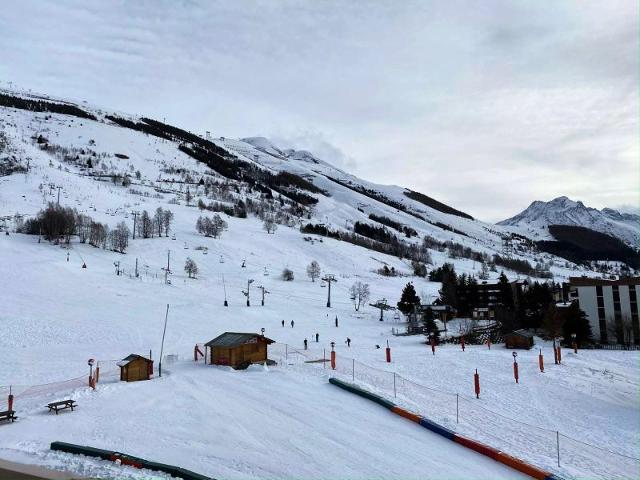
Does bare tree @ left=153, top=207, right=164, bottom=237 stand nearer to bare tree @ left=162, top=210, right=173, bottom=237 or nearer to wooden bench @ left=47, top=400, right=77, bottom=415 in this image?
bare tree @ left=162, top=210, right=173, bottom=237

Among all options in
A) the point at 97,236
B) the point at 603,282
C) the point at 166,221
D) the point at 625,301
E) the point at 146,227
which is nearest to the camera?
the point at 625,301

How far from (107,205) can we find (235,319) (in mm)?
96681

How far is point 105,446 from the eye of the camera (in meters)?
15.8

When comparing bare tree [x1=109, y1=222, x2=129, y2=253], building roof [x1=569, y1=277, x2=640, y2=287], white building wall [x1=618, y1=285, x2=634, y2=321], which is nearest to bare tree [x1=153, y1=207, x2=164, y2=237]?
bare tree [x1=109, y1=222, x2=129, y2=253]

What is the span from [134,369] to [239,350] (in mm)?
6166

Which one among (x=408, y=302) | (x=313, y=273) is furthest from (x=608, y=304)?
(x=313, y=273)

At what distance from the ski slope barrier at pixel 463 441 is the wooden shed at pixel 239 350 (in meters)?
9.31

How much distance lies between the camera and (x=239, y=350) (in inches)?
1164

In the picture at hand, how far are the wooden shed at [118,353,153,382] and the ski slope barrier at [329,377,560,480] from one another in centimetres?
1193

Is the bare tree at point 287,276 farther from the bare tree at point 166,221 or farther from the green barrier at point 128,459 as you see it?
the green barrier at point 128,459

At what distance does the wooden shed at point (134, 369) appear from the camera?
26.1 m

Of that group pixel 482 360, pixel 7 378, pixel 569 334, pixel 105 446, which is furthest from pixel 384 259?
pixel 105 446

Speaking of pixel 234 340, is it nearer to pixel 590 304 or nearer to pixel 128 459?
pixel 128 459

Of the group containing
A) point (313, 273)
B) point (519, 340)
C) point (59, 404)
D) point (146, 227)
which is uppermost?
point (146, 227)
